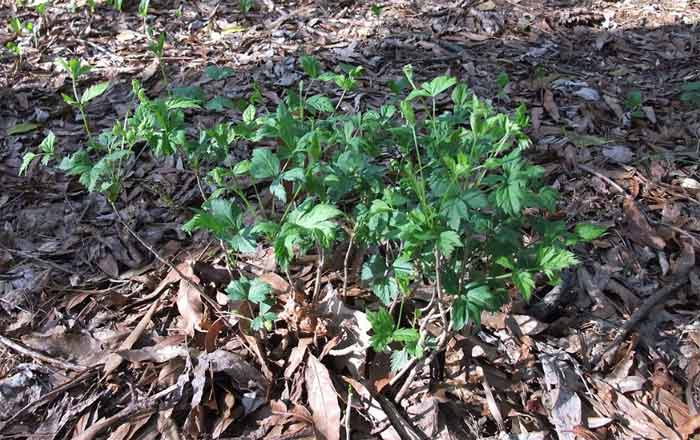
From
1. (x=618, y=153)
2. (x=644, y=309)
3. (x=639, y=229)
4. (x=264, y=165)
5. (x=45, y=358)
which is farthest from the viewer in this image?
(x=618, y=153)

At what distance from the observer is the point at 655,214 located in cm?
262

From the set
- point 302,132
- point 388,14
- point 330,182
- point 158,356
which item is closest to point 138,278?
point 158,356

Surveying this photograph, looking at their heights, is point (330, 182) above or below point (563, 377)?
above

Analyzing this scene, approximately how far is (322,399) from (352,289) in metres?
0.45

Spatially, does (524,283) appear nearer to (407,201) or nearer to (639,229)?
(407,201)

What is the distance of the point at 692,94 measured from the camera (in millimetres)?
3318

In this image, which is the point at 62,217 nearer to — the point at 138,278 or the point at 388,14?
the point at 138,278

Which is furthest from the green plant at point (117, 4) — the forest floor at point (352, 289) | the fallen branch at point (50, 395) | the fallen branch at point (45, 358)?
the fallen branch at point (50, 395)

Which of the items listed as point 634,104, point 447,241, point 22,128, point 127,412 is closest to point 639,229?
point 634,104

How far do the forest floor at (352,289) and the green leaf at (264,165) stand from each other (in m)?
0.66

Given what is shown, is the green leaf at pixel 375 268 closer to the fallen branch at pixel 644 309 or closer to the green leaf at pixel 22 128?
the fallen branch at pixel 644 309

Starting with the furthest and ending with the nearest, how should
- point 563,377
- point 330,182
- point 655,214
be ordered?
point 655,214, point 563,377, point 330,182

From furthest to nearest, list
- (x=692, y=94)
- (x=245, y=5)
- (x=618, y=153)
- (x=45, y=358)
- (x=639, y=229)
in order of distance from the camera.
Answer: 1. (x=245, y=5)
2. (x=692, y=94)
3. (x=618, y=153)
4. (x=639, y=229)
5. (x=45, y=358)

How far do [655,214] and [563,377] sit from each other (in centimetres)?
99
